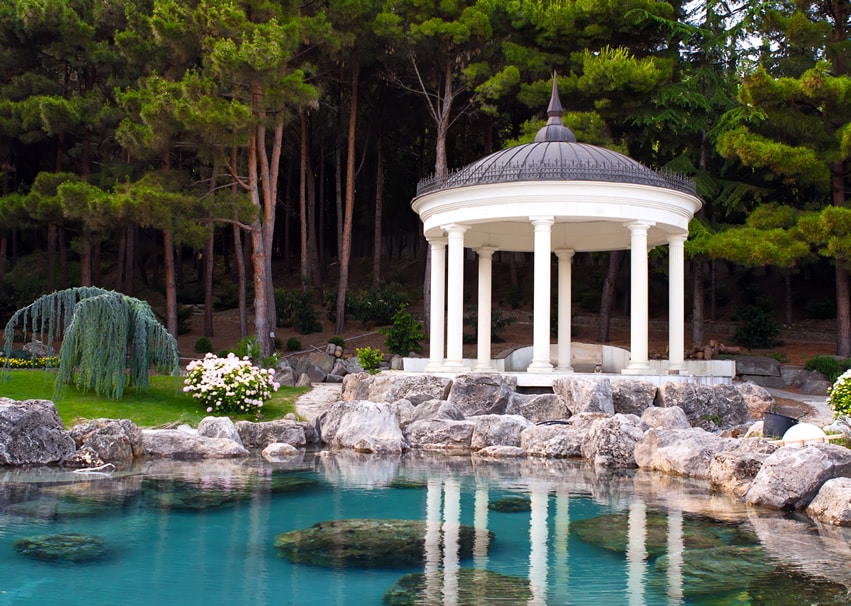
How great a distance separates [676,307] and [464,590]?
16358mm

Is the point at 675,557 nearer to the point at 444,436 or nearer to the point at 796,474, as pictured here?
the point at 796,474

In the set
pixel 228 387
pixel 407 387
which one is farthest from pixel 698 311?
pixel 228 387

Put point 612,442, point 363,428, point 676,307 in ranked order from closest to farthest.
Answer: point 612,442, point 363,428, point 676,307

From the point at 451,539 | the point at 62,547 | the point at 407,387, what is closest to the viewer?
the point at 62,547

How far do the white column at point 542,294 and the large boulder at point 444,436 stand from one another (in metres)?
3.13

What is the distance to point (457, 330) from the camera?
2252 cm

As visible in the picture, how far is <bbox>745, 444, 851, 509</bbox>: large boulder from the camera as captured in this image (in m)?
12.1


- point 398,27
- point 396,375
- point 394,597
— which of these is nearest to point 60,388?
point 396,375

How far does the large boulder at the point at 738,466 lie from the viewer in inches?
530

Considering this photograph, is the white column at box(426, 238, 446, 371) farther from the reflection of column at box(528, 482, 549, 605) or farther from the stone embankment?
the reflection of column at box(528, 482, 549, 605)

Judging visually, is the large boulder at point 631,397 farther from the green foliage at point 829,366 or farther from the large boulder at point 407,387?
the green foliage at point 829,366

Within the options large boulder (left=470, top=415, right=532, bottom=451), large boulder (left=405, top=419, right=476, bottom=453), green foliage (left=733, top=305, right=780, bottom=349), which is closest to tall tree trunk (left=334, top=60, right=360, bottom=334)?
green foliage (left=733, top=305, right=780, bottom=349)

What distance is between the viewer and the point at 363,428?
734 inches

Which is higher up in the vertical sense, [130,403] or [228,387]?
[228,387]
